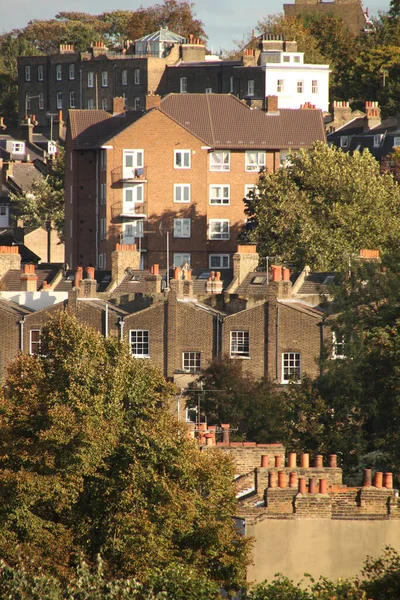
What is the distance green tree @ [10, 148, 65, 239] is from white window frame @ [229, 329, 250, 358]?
48.6m

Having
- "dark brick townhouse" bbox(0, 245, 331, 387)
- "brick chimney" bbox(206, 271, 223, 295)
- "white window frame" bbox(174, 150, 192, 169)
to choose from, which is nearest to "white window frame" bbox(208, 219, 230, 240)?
"white window frame" bbox(174, 150, 192, 169)

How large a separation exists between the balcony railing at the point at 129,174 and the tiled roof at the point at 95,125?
94.3 inches

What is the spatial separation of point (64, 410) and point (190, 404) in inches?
1408

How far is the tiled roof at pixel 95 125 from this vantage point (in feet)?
341

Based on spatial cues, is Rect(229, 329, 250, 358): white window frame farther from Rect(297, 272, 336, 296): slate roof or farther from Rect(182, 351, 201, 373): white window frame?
Rect(297, 272, 336, 296): slate roof

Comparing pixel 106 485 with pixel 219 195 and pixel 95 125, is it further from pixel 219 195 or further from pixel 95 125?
pixel 95 125

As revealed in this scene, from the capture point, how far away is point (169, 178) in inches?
4001

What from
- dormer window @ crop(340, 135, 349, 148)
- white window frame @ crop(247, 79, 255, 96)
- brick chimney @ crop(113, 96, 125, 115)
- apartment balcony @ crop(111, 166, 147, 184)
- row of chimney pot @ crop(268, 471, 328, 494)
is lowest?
row of chimney pot @ crop(268, 471, 328, 494)

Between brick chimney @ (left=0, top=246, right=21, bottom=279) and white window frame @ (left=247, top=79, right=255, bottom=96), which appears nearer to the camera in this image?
brick chimney @ (left=0, top=246, right=21, bottom=279)

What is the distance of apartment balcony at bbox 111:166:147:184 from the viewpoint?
100750mm

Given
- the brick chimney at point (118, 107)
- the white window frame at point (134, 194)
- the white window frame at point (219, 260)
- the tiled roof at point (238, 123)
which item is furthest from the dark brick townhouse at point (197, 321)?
the brick chimney at point (118, 107)

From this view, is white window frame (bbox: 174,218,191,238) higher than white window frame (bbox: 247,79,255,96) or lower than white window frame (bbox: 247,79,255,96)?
lower

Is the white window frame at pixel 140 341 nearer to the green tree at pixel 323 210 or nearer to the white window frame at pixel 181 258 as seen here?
the green tree at pixel 323 210

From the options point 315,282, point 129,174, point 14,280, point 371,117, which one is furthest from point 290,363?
point 371,117
